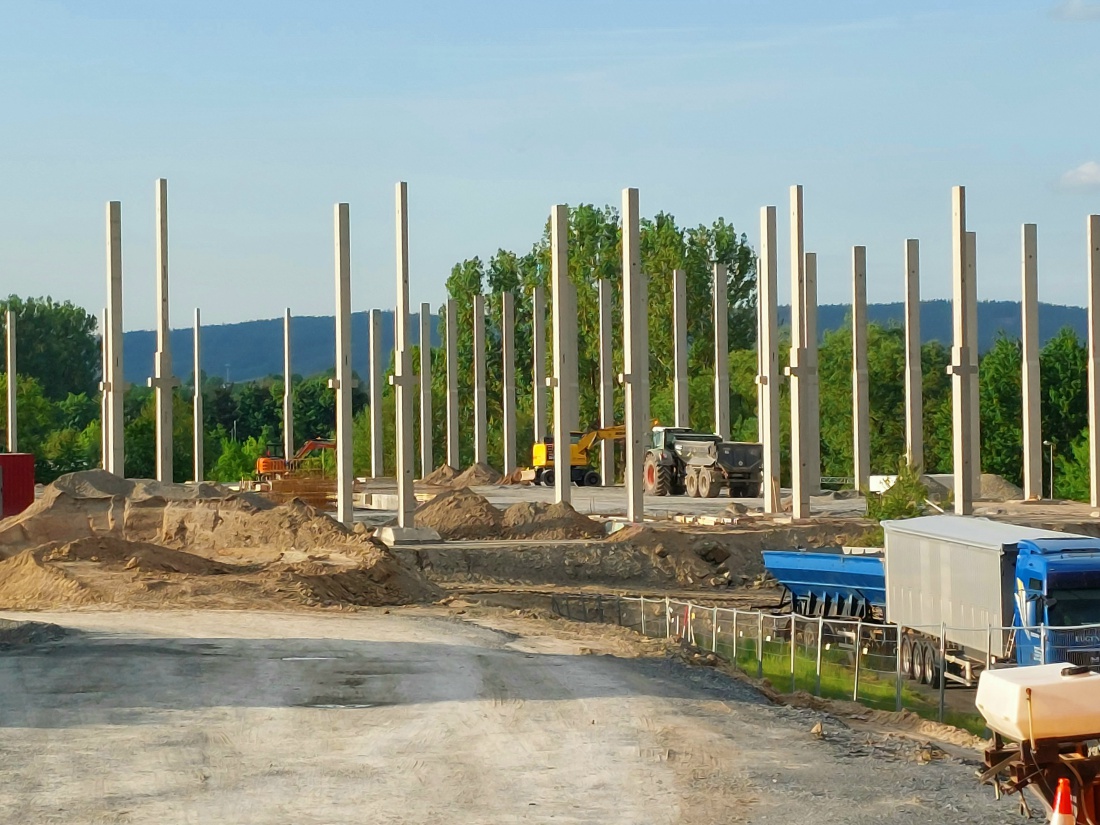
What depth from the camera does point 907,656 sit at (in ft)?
88.3

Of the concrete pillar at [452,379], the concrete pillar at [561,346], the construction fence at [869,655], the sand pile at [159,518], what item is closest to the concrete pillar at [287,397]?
the concrete pillar at [452,379]

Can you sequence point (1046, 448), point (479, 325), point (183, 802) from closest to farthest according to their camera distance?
point (183, 802)
point (479, 325)
point (1046, 448)

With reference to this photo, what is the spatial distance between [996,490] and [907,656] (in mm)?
36276

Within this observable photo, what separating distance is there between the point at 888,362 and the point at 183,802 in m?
86.3

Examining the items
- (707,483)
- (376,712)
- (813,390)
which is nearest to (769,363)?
(813,390)

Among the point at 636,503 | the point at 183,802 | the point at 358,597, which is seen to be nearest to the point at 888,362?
the point at 636,503

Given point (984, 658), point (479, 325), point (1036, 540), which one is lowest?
point (984, 658)

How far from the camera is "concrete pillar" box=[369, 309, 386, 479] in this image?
180ft

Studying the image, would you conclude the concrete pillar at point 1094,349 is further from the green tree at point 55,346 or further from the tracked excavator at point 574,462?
the green tree at point 55,346

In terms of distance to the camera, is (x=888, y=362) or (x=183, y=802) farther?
(x=888, y=362)

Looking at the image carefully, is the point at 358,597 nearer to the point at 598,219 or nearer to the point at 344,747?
the point at 344,747

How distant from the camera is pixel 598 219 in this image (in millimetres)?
101062

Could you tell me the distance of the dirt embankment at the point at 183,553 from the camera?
31.0 metres

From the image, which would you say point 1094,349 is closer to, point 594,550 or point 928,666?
point 594,550
